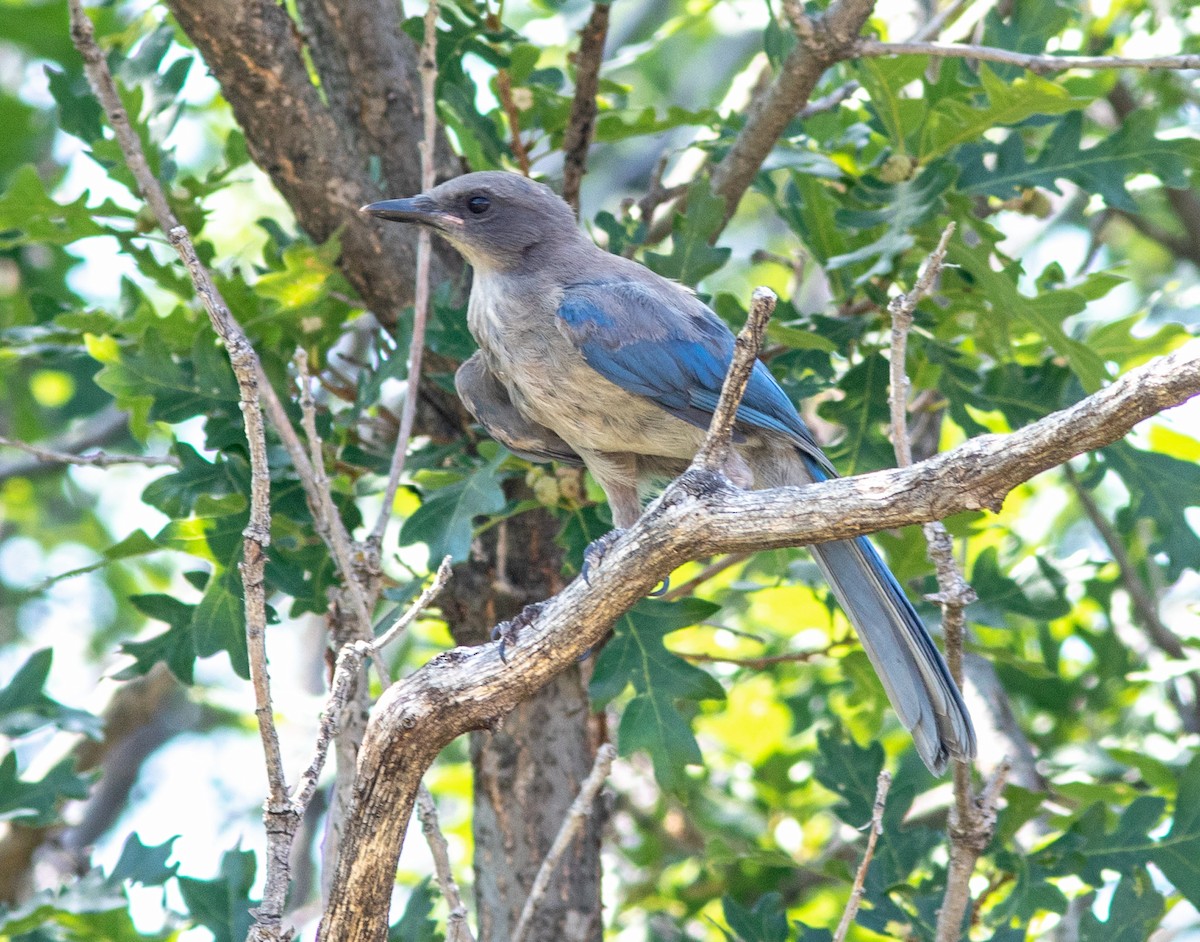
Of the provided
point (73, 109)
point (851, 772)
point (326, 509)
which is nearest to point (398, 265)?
point (73, 109)

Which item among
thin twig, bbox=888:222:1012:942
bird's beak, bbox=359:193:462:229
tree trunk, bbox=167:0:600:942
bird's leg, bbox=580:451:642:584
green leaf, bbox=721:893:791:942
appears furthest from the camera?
tree trunk, bbox=167:0:600:942

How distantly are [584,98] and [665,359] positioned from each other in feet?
3.67

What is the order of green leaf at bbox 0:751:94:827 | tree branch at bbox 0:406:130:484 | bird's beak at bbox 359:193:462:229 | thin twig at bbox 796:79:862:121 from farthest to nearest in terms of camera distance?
tree branch at bbox 0:406:130:484 → thin twig at bbox 796:79:862:121 → green leaf at bbox 0:751:94:827 → bird's beak at bbox 359:193:462:229

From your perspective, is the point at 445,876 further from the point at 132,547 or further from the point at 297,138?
the point at 297,138

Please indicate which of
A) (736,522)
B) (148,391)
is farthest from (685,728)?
(148,391)

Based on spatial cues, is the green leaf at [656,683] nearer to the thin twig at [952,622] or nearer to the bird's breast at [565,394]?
the bird's breast at [565,394]

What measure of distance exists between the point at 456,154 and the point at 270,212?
10.2 ft

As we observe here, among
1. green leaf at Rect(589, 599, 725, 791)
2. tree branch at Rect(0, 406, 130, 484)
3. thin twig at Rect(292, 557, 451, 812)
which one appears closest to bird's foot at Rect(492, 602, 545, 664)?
thin twig at Rect(292, 557, 451, 812)

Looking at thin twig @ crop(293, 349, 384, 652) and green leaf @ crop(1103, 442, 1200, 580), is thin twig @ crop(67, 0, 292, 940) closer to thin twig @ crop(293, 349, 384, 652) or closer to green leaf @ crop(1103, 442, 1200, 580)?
thin twig @ crop(293, 349, 384, 652)

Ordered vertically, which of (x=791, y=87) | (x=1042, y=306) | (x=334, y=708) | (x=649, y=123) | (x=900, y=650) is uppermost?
(x=649, y=123)

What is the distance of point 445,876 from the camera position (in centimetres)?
315

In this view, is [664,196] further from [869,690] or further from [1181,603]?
[1181,603]

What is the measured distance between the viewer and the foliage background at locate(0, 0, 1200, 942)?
4.17 meters

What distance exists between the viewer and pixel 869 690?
4789 mm
